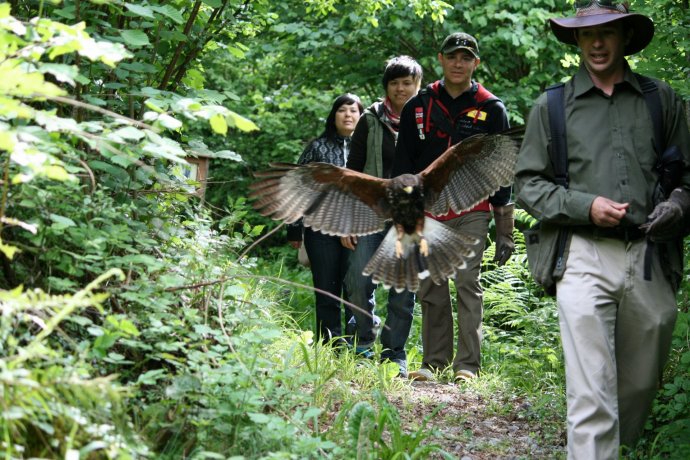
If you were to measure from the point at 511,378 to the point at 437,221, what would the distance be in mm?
1345

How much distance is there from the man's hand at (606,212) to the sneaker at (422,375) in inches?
112

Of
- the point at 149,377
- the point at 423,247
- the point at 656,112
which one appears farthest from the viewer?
the point at 423,247

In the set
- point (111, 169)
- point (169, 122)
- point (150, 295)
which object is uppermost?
point (169, 122)

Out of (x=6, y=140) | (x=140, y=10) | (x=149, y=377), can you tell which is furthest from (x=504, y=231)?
(x=6, y=140)

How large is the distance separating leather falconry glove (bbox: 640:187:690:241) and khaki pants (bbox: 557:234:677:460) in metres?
0.13

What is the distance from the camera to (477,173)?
6266 millimetres

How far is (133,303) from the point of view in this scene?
165 inches

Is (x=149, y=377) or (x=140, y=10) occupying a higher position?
(x=140, y=10)

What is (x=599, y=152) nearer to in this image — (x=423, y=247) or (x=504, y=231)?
(x=423, y=247)

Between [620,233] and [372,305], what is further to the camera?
[372,305]

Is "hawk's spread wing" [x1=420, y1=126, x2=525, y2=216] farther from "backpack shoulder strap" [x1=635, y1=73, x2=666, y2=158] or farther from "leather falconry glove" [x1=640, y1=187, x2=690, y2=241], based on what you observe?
"leather falconry glove" [x1=640, y1=187, x2=690, y2=241]

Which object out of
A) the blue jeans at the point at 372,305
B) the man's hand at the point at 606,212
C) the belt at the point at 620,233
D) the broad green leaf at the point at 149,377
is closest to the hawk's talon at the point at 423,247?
the blue jeans at the point at 372,305

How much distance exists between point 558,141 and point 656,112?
52cm

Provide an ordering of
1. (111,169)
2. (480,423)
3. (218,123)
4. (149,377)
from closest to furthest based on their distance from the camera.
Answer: (218,123) < (149,377) < (111,169) < (480,423)
